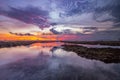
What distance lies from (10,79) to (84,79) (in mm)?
6452

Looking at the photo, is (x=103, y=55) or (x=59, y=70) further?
(x=103, y=55)

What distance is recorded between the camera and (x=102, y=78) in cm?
1267

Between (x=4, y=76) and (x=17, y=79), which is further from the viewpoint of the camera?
(x=4, y=76)

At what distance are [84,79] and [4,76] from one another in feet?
24.1

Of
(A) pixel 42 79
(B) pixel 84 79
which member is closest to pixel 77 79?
(B) pixel 84 79

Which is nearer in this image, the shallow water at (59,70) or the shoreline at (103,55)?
the shallow water at (59,70)

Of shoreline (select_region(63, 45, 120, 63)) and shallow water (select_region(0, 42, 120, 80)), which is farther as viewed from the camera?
shoreline (select_region(63, 45, 120, 63))

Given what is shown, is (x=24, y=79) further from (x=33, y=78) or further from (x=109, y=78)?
(x=109, y=78)

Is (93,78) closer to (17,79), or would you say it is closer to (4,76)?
(17,79)

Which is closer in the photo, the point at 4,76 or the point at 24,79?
the point at 24,79

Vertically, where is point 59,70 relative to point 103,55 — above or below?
above

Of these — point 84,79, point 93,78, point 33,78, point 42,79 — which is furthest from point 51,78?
point 93,78

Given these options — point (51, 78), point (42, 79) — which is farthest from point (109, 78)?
point (42, 79)

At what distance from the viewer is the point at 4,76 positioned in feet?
42.4
